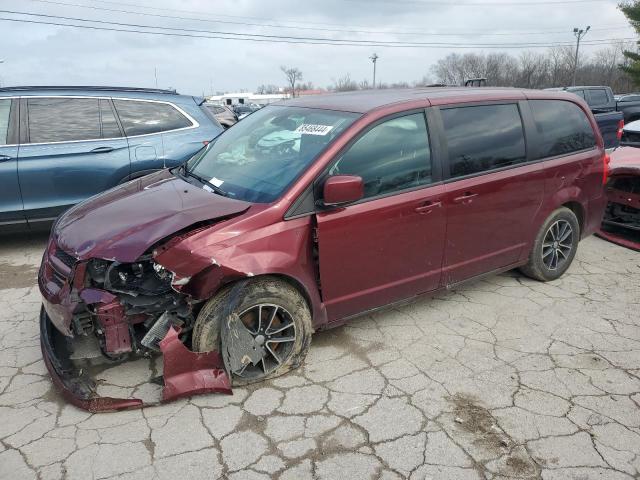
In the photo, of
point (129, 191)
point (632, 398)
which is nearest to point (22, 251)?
point (129, 191)

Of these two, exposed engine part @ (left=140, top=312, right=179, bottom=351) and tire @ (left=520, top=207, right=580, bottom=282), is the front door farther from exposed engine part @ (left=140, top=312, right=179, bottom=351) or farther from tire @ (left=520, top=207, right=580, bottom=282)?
tire @ (left=520, top=207, right=580, bottom=282)

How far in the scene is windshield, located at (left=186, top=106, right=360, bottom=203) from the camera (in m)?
3.25

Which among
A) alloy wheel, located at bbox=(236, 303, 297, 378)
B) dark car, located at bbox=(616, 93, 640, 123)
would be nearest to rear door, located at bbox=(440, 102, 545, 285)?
alloy wheel, located at bbox=(236, 303, 297, 378)

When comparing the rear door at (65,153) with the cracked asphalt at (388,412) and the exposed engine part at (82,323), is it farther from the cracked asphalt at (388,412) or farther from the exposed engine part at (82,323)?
the exposed engine part at (82,323)

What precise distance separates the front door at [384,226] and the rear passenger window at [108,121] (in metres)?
3.60

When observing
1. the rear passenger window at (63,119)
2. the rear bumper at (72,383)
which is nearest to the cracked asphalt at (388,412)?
the rear bumper at (72,383)

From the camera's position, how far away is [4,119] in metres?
5.34

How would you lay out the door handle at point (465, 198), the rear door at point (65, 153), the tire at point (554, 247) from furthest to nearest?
the rear door at point (65, 153) < the tire at point (554, 247) < the door handle at point (465, 198)

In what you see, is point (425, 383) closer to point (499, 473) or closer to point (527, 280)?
point (499, 473)

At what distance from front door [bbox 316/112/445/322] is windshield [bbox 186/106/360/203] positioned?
0.27 m

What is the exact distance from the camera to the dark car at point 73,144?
17.4 feet

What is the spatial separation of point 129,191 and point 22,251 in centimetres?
282

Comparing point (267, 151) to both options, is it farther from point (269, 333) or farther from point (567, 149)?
point (567, 149)

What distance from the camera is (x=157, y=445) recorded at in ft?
8.61
